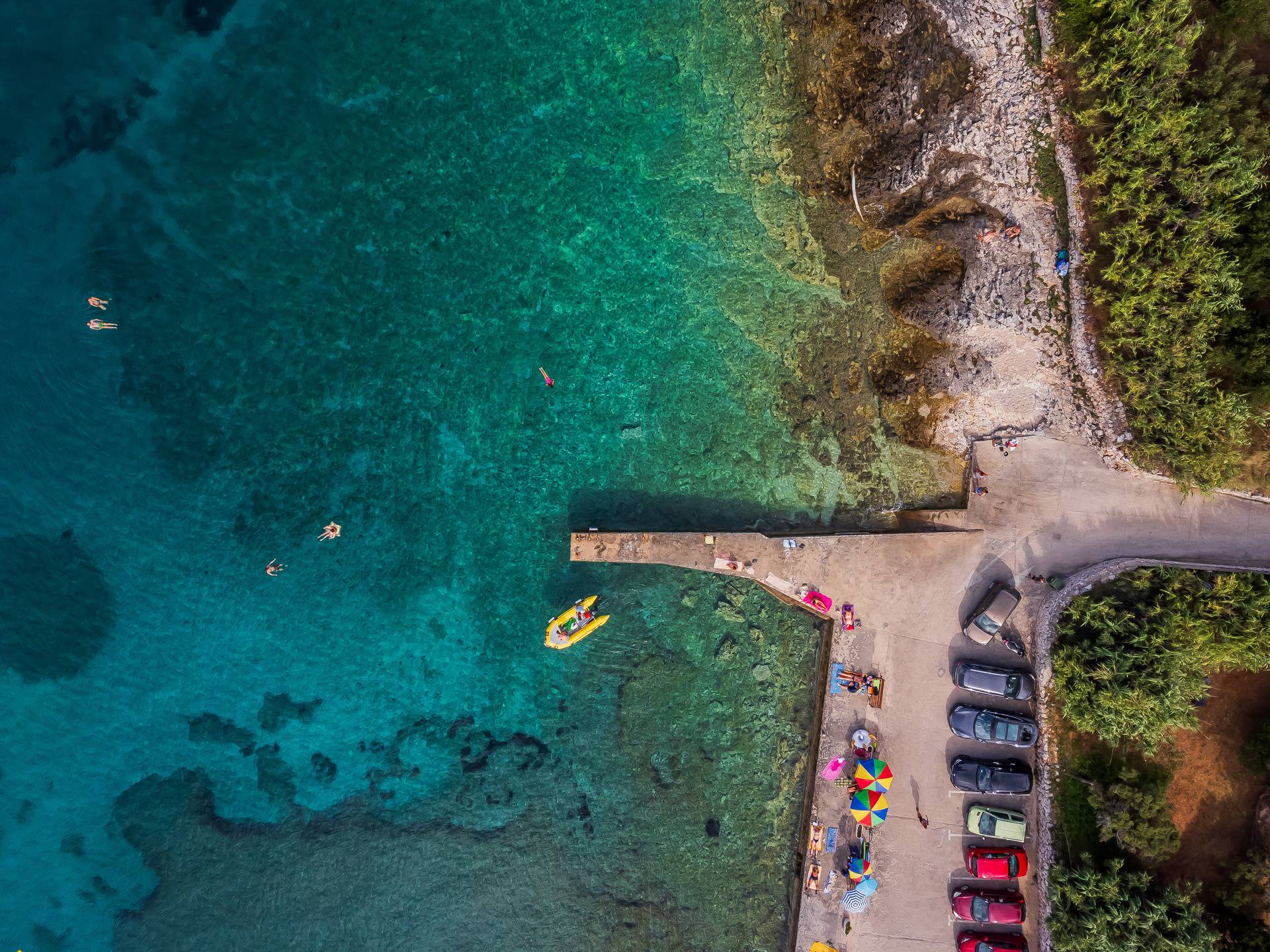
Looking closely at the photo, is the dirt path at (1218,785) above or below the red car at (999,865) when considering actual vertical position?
above

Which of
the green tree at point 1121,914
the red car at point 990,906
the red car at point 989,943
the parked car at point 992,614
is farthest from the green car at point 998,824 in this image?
the parked car at point 992,614

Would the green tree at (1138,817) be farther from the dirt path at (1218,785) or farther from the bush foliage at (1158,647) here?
the bush foliage at (1158,647)

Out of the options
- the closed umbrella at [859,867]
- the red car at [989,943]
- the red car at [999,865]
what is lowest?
the red car at [989,943]

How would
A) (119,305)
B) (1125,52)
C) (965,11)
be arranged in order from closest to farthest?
(1125,52) → (965,11) → (119,305)

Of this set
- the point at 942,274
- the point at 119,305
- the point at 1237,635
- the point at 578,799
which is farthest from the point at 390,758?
the point at 1237,635

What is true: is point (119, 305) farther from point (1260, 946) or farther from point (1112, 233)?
point (1260, 946)

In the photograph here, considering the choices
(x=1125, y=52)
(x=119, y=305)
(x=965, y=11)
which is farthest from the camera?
(x=119, y=305)
